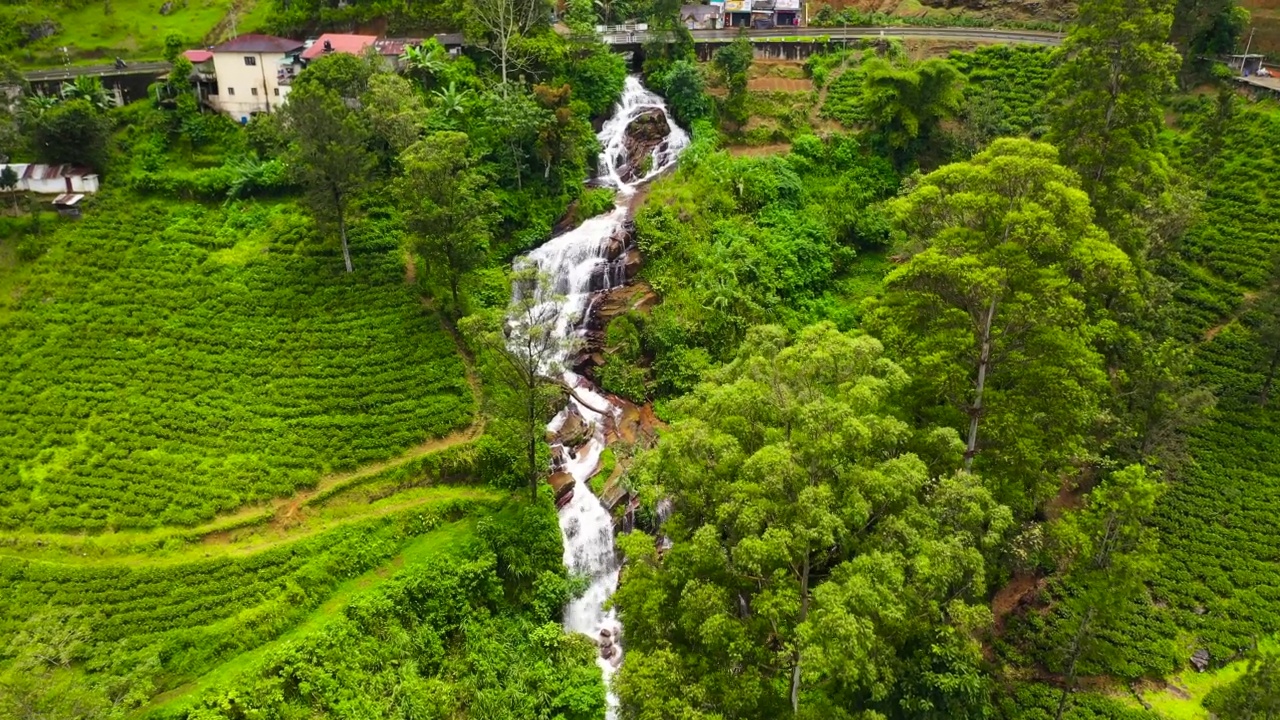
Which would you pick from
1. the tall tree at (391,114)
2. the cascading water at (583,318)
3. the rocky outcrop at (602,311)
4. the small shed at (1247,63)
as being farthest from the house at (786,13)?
the tall tree at (391,114)

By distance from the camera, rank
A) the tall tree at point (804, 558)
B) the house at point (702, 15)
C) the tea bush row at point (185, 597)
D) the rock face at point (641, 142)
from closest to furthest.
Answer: the tall tree at point (804, 558) → the tea bush row at point (185, 597) → the rock face at point (641, 142) → the house at point (702, 15)

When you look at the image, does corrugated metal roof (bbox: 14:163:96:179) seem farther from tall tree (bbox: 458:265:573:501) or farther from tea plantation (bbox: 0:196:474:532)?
tall tree (bbox: 458:265:573:501)

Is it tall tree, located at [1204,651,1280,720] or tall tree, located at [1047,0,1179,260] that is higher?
tall tree, located at [1047,0,1179,260]

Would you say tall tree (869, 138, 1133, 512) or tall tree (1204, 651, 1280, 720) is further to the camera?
tall tree (869, 138, 1133, 512)

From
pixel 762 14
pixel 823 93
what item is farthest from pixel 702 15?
pixel 823 93

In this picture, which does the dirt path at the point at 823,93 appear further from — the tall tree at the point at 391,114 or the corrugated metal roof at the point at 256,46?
the corrugated metal roof at the point at 256,46

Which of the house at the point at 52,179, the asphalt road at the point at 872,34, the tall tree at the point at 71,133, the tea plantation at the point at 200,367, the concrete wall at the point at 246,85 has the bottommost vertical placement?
the tea plantation at the point at 200,367

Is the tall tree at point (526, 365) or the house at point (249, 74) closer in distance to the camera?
the tall tree at point (526, 365)

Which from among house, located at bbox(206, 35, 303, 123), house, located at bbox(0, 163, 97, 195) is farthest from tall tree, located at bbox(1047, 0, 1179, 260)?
house, located at bbox(0, 163, 97, 195)
